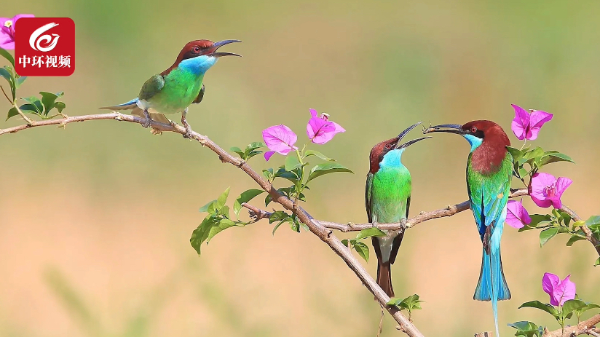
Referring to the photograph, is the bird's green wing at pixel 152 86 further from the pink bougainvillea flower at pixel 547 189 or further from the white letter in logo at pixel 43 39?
the pink bougainvillea flower at pixel 547 189

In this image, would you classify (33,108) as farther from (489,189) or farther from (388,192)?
(388,192)

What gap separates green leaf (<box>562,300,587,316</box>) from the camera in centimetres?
80

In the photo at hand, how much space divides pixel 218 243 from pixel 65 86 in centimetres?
147

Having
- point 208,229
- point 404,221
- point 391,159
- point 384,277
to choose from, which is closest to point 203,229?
point 208,229

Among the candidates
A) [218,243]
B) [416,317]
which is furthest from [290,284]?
[416,317]

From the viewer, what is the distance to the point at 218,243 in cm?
253

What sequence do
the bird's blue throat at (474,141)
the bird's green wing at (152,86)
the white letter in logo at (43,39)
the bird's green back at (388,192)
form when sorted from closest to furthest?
the bird's blue throat at (474,141)
the bird's green wing at (152,86)
the white letter in logo at (43,39)
the bird's green back at (388,192)

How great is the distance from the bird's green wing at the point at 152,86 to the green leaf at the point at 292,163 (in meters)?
0.38

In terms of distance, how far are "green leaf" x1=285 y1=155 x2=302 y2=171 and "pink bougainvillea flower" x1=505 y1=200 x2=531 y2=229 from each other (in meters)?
0.23

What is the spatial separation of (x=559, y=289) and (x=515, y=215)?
0.09m

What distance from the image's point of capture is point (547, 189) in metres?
0.78

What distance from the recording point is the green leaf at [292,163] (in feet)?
2.56

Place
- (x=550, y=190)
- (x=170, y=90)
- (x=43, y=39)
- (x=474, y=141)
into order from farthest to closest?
(x=43, y=39) → (x=170, y=90) → (x=474, y=141) → (x=550, y=190)

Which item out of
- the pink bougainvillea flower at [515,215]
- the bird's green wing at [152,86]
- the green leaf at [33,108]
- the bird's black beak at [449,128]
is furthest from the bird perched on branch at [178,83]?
the pink bougainvillea flower at [515,215]
